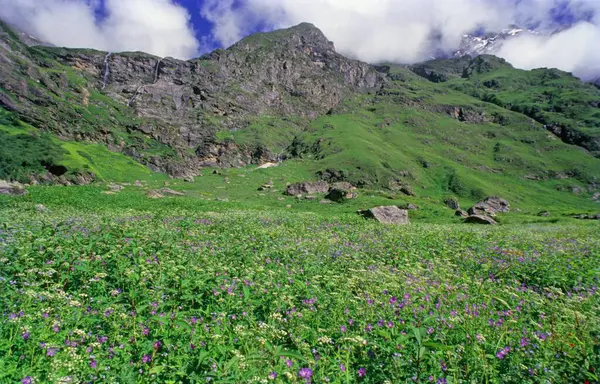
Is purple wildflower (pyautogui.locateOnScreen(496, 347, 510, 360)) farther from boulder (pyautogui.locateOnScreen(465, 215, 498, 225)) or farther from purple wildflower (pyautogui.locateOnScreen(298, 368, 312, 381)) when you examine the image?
boulder (pyautogui.locateOnScreen(465, 215, 498, 225))

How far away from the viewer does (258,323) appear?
4570 millimetres

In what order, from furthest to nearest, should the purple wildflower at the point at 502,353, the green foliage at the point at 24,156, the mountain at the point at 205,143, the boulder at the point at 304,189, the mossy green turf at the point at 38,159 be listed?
the mountain at the point at 205,143 → the boulder at the point at 304,189 → the mossy green turf at the point at 38,159 → the green foliage at the point at 24,156 → the purple wildflower at the point at 502,353

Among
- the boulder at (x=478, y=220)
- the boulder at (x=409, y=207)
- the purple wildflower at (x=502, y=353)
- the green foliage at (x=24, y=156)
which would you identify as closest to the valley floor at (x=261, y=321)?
the purple wildflower at (x=502, y=353)

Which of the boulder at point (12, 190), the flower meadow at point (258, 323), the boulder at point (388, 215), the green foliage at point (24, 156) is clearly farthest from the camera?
the green foliage at point (24, 156)

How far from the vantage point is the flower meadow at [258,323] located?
344 centimetres

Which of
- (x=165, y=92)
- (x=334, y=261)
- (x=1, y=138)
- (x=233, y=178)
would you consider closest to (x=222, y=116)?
(x=165, y=92)

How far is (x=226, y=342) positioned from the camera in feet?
14.4

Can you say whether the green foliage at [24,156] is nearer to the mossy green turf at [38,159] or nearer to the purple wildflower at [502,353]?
the mossy green turf at [38,159]

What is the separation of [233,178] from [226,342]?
9073cm

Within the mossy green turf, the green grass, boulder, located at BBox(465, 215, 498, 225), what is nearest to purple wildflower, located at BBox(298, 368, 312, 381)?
boulder, located at BBox(465, 215, 498, 225)

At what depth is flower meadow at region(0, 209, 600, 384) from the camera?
3436 mm

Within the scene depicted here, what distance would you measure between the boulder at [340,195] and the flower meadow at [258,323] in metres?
37.7

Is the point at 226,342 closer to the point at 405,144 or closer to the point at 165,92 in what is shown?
the point at 405,144

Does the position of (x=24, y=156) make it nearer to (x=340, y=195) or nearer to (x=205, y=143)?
(x=340, y=195)
